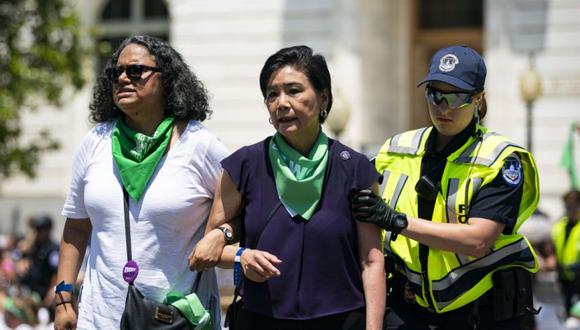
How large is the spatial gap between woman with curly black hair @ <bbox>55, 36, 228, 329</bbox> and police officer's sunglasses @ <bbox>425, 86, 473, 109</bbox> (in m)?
0.95

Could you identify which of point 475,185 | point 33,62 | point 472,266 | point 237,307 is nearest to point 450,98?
point 475,185

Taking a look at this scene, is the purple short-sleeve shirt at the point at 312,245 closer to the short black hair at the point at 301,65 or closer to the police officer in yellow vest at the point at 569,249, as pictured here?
the short black hair at the point at 301,65

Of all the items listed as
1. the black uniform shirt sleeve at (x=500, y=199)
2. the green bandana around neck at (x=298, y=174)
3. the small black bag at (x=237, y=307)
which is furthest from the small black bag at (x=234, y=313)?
the black uniform shirt sleeve at (x=500, y=199)

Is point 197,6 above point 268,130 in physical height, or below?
above

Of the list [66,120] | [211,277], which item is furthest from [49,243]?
[66,120]

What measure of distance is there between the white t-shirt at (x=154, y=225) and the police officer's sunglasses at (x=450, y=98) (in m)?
0.94

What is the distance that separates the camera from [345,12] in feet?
70.6

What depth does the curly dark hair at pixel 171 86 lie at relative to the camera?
504 centimetres

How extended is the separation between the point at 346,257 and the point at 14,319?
6.60 metres

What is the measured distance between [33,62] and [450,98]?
15.7m

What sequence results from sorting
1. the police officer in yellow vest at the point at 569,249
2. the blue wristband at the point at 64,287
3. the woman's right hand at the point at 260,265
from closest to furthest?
the woman's right hand at the point at 260,265 < the blue wristband at the point at 64,287 < the police officer in yellow vest at the point at 569,249

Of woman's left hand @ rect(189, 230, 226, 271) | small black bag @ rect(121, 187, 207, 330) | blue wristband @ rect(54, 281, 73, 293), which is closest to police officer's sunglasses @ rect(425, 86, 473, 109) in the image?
woman's left hand @ rect(189, 230, 226, 271)

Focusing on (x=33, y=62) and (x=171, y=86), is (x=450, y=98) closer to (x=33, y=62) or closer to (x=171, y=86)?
(x=171, y=86)

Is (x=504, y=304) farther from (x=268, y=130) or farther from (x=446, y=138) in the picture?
(x=268, y=130)
